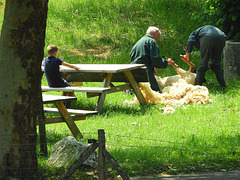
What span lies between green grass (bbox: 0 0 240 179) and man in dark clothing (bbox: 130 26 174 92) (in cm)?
76

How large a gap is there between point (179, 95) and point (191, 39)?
1.57 m

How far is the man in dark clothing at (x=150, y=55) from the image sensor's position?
1105 cm

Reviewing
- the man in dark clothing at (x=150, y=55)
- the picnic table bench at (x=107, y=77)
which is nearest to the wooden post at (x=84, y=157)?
the picnic table bench at (x=107, y=77)

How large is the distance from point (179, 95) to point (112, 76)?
5.21 ft

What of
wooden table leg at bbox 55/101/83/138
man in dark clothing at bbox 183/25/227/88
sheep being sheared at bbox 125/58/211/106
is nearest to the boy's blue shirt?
wooden table leg at bbox 55/101/83/138

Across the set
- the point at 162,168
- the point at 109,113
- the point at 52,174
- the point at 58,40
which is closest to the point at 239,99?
the point at 109,113

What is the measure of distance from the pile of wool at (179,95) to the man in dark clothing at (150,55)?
20.7 inches

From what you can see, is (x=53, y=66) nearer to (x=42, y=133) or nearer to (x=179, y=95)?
(x=42, y=133)

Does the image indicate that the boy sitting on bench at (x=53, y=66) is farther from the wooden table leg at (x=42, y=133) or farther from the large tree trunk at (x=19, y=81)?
the large tree trunk at (x=19, y=81)

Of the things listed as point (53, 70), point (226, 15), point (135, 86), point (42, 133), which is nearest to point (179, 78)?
point (135, 86)

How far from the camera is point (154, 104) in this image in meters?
10.5

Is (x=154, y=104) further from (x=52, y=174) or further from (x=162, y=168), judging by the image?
(x=52, y=174)

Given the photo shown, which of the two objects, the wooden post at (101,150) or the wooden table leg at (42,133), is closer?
the wooden post at (101,150)

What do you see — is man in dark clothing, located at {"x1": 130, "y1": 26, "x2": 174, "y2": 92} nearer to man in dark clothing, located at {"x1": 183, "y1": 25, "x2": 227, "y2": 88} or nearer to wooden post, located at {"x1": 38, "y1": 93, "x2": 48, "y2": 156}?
man in dark clothing, located at {"x1": 183, "y1": 25, "x2": 227, "y2": 88}
